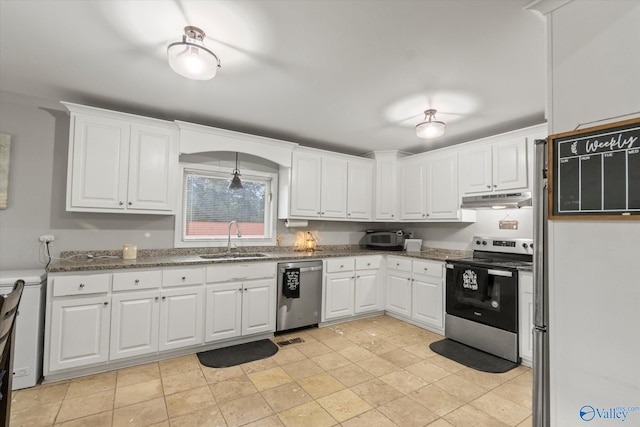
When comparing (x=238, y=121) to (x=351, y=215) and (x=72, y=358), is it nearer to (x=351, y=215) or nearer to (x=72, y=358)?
(x=351, y=215)

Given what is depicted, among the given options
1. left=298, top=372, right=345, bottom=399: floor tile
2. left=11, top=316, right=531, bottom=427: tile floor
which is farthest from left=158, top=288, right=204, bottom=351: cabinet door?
left=298, top=372, right=345, bottom=399: floor tile

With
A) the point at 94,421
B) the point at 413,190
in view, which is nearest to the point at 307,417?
the point at 94,421

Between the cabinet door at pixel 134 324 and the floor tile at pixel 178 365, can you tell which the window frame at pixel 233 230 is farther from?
the floor tile at pixel 178 365

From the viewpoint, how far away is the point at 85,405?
2.16m

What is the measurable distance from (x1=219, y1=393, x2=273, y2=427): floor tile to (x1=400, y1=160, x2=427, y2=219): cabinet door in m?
3.05

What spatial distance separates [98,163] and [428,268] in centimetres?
365

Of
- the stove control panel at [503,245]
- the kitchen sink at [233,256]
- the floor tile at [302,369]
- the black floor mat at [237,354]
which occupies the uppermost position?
the stove control panel at [503,245]

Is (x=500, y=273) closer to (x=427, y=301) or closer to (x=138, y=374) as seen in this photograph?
(x=427, y=301)

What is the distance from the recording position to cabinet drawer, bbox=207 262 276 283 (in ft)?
10.1

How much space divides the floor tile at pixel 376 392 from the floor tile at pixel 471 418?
0.40 m

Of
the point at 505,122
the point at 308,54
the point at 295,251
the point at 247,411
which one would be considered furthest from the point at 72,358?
the point at 505,122

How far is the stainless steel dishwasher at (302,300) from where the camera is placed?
3.50 metres

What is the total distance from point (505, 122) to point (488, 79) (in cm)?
119

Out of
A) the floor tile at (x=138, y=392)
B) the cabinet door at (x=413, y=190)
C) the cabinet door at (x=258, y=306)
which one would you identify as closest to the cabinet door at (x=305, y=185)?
the cabinet door at (x=258, y=306)
